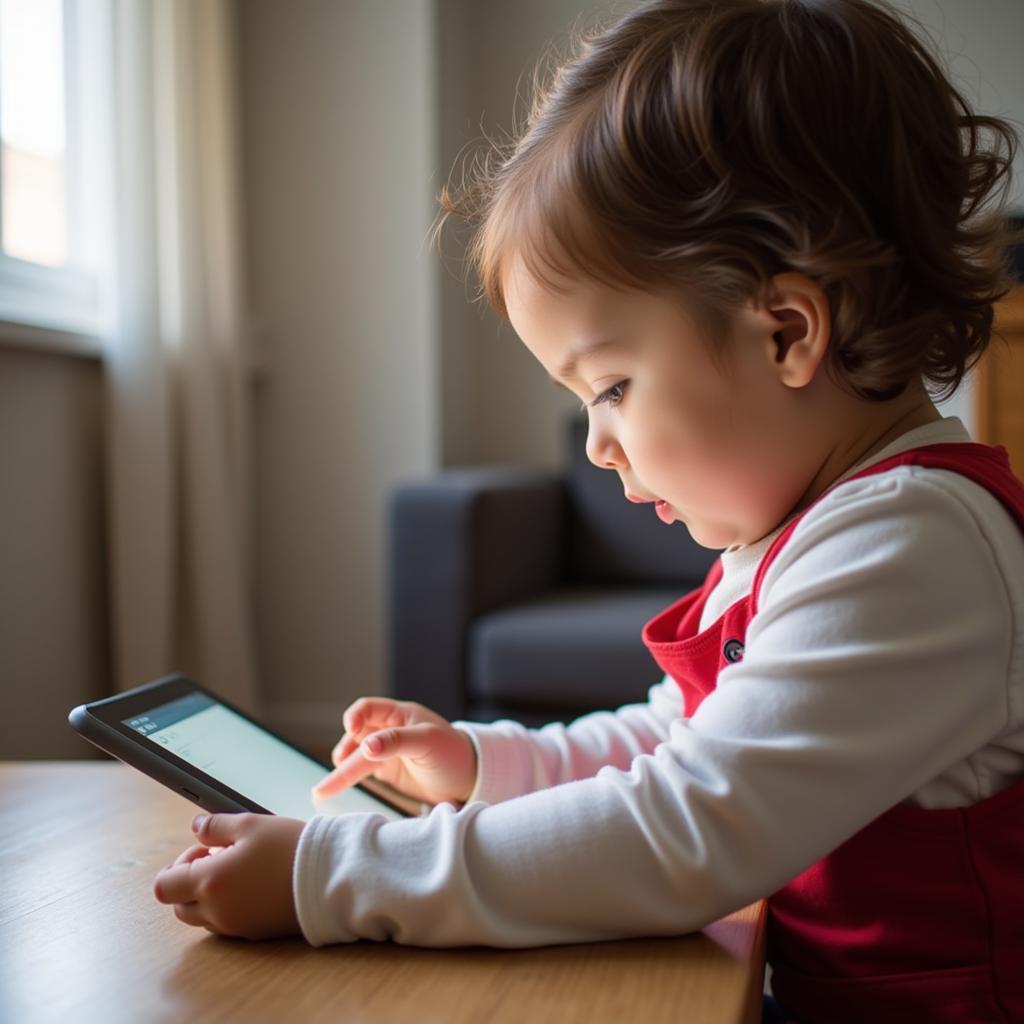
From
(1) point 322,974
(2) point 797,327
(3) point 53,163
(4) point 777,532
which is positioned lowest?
(1) point 322,974

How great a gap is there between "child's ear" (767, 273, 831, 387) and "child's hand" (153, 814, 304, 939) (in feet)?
1.10

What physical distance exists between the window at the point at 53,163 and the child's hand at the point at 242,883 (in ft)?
4.54

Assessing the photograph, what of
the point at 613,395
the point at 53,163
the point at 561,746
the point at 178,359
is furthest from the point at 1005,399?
the point at 613,395

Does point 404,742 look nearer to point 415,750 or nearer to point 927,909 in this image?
point 415,750

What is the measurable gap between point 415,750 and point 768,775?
309mm

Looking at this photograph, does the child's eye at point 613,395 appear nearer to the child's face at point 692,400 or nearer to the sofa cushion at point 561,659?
the child's face at point 692,400

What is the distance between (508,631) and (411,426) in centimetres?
88

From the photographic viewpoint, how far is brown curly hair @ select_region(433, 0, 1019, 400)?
0.59 metres

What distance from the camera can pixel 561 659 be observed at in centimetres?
183

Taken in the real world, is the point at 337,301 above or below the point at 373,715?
above

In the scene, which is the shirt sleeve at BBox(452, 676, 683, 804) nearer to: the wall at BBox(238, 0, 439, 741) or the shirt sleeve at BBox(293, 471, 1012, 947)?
the shirt sleeve at BBox(293, 471, 1012, 947)

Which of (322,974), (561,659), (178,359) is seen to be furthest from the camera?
(178,359)

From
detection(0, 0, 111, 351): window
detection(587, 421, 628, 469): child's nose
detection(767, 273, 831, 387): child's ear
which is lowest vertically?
detection(587, 421, 628, 469): child's nose

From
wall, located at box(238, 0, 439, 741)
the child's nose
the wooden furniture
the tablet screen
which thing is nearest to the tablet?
the tablet screen
